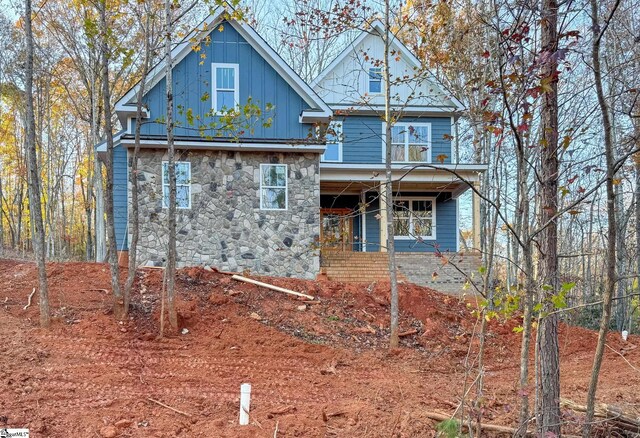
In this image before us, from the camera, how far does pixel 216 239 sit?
12.9 m

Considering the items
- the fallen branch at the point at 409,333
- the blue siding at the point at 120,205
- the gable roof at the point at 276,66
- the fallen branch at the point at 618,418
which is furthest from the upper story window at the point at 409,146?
the fallen branch at the point at 618,418

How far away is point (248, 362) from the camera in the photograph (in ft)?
23.6

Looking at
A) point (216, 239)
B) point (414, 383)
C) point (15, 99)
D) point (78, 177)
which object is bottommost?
point (414, 383)

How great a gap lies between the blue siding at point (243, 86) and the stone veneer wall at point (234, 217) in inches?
34.0

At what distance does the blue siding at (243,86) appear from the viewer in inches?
527

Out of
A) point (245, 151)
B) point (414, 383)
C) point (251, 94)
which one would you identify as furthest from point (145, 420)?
point (251, 94)

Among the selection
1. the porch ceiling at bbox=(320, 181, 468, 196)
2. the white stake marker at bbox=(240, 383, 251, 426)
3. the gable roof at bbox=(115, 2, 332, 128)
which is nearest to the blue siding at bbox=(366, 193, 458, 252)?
the porch ceiling at bbox=(320, 181, 468, 196)

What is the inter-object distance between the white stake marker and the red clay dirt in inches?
4.2

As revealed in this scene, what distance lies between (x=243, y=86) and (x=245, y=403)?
1045 centimetres

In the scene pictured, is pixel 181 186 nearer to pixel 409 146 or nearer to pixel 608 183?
pixel 409 146

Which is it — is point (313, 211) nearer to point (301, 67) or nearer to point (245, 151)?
point (245, 151)

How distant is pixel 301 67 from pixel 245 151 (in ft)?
41.0

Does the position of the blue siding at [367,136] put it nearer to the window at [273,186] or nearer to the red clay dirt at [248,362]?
the window at [273,186]

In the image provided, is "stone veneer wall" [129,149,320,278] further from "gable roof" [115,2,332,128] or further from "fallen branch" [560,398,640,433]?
"fallen branch" [560,398,640,433]
